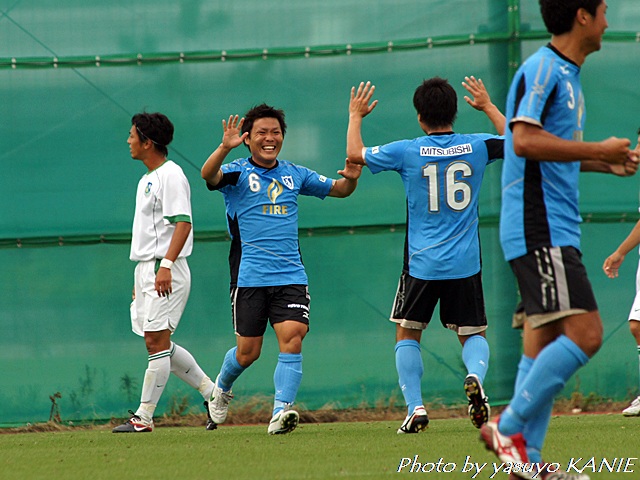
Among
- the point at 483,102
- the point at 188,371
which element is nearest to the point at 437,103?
the point at 483,102

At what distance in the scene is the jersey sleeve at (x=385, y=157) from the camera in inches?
230

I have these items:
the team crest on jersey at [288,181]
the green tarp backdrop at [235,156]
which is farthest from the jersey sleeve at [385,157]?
the green tarp backdrop at [235,156]

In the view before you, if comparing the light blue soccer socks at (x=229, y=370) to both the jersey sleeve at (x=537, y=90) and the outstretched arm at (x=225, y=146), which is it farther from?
the jersey sleeve at (x=537, y=90)

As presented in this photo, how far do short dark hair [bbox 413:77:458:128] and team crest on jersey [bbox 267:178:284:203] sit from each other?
3.39 ft

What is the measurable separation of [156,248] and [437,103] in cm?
204

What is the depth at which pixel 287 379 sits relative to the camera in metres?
6.11

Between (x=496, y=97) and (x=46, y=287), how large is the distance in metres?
3.63

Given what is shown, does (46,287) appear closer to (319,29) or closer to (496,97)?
(319,29)

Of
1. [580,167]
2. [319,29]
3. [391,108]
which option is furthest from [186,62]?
[580,167]

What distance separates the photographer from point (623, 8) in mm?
7805

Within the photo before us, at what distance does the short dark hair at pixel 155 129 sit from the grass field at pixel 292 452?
1.89m

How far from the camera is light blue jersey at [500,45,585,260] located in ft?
12.2

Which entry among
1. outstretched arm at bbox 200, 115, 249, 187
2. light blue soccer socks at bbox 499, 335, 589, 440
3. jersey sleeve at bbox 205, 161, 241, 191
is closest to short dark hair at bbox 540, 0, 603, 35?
light blue soccer socks at bbox 499, 335, 589, 440

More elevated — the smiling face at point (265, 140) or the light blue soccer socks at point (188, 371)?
the smiling face at point (265, 140)
